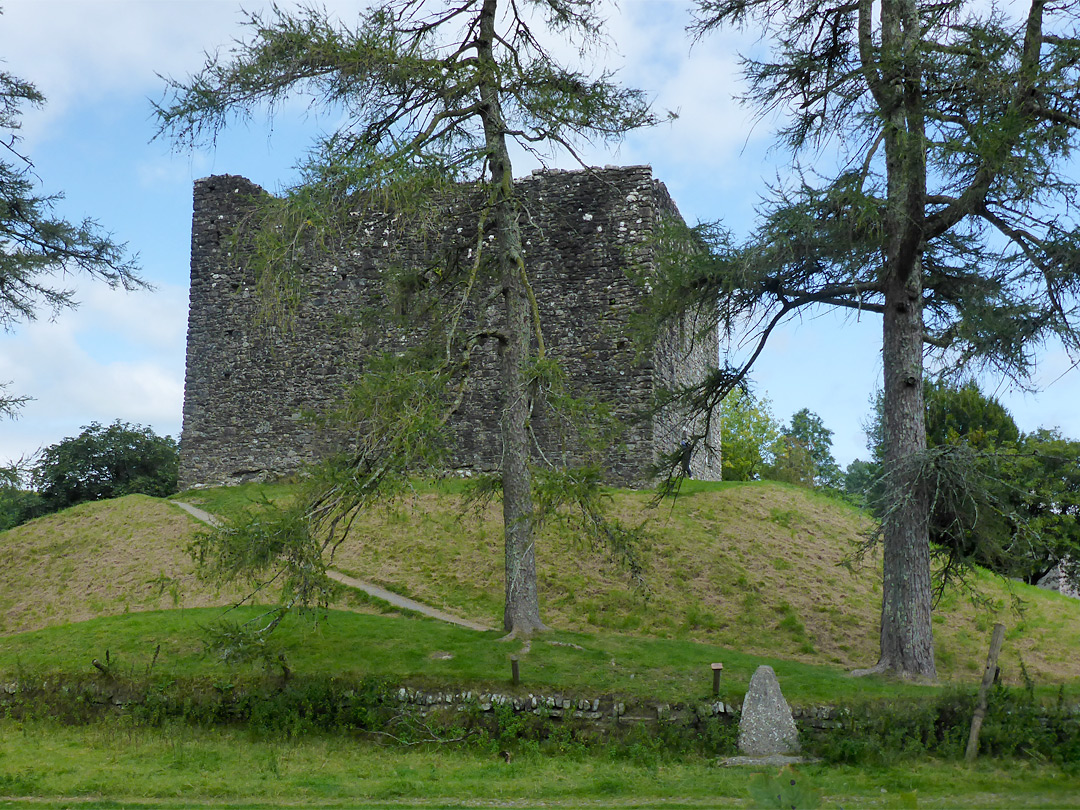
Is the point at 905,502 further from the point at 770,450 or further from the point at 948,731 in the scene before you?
the point at 770,450

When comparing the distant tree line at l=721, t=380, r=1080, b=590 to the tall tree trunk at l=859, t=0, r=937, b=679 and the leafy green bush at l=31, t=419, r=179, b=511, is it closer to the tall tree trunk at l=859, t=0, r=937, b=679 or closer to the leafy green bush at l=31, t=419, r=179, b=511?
→ the tall tree trunk at l=859, t=0, r=937, b=679

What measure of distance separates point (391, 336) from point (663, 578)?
9894mm

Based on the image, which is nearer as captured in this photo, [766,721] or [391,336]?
[766,721]

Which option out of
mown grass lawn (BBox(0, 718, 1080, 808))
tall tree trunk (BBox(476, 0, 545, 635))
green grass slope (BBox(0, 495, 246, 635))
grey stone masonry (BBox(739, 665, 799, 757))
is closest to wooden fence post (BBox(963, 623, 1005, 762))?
mown grass lawn (BBox(0, 718, 1080, 808))

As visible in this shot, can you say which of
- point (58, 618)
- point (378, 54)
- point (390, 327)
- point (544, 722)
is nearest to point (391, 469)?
point (544, 722)

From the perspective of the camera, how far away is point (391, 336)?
2298 centimetres

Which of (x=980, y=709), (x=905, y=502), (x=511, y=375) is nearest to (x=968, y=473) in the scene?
(x=905, y=502)

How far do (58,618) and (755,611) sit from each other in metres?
12.3

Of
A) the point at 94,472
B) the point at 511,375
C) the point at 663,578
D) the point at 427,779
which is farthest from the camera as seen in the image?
the point at 94,472

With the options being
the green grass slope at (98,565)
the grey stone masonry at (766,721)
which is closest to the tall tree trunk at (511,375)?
the grey stone masonry at (766,721)

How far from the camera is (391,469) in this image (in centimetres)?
1159

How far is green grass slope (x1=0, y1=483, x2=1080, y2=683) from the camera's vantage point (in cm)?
1500

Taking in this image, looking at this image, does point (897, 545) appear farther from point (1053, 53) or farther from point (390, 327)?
point (390, 327)

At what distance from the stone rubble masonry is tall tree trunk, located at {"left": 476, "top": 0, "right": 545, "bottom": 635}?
16.9 feet
